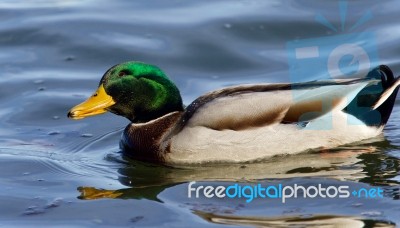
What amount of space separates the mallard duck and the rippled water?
0.14 meters

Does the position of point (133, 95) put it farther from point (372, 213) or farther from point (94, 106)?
point (372, 213)

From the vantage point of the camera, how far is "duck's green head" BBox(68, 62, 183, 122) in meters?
8.58

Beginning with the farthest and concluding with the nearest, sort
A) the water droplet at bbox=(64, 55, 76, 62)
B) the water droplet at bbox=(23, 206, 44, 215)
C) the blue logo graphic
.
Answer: the water droplet at bbox=(64, 55, 76, 62) < the blue logo graphic < the water droplet at bbox=(23, 206, 44, 215)

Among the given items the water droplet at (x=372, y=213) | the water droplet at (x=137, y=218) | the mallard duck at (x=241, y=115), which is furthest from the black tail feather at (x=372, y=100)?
the water droplet at (x=137, y=218)

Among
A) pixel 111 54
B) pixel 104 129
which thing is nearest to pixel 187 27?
pixel 111 54

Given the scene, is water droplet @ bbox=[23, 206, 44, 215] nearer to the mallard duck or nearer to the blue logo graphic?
the mallard duck

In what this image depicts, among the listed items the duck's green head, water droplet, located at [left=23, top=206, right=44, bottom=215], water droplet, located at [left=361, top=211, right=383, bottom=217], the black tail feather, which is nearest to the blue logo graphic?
the black tail feather

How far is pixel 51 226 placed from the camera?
700 cm

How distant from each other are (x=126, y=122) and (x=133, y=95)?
1.25 meters

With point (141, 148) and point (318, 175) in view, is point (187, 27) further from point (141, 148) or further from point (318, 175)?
point (318, 175)

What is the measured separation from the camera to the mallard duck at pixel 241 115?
824 cm

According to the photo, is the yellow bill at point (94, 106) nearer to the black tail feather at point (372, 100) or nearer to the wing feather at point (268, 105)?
the wing feather at point (268, 105)

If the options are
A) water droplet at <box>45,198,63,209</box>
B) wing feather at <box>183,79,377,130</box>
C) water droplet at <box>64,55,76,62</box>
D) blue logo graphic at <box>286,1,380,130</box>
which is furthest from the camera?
water droplet at <box>64,55,76,62</box>

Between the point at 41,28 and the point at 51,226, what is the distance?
616 centimetres
